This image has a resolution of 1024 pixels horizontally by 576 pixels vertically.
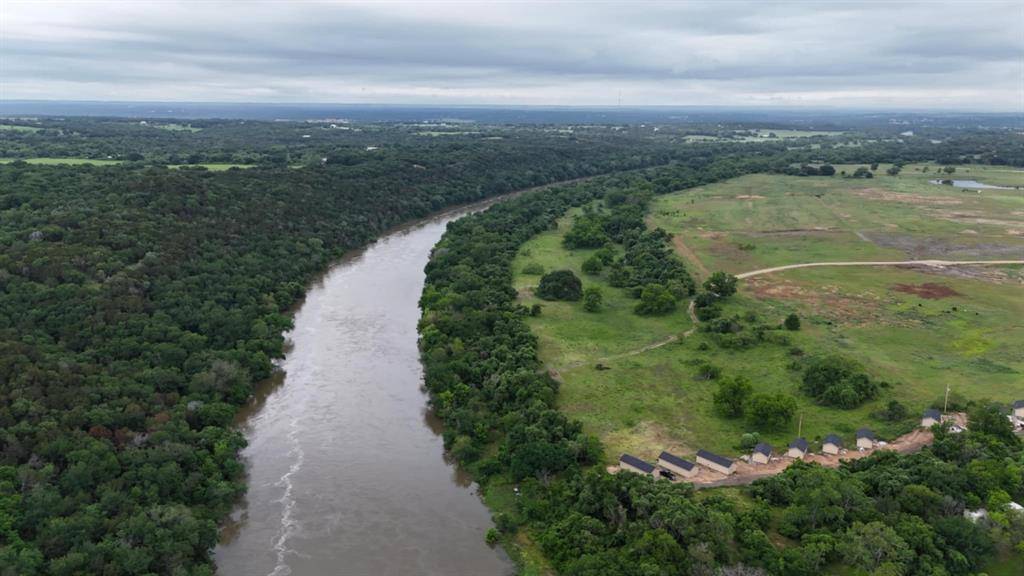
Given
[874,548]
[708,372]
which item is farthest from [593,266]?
[874,548]

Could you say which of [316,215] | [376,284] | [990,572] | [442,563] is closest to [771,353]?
[990,572]

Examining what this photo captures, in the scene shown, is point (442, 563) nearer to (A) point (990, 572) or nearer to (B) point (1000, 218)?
(A) point (990, 572)

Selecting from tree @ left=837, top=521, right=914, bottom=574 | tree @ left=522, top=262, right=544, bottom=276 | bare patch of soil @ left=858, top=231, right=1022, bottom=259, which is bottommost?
tree @ left=837, top=521, right=914, bottom=574

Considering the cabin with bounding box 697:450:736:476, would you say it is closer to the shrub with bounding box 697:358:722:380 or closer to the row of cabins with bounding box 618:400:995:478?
the row of cabins with bounding box 618:400:995:478

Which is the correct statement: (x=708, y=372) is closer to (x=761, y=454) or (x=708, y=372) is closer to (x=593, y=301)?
(x=761, y=454)

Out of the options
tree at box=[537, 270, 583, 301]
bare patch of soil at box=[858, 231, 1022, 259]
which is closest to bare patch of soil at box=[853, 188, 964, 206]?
bare patch of soil at box=[858, 231, 1022, 259]
